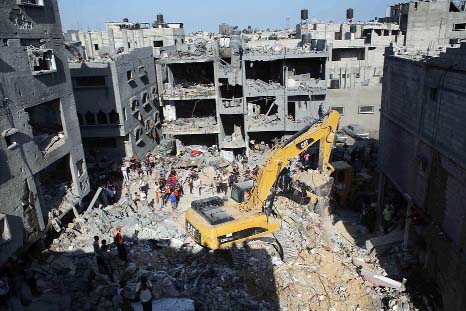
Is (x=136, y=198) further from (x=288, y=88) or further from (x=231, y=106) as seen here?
(x=288, y=88)

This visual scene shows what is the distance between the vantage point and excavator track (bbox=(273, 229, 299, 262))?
645 inches

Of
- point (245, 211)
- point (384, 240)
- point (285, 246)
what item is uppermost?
point (245, 211)

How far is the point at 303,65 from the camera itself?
2995 centimetres

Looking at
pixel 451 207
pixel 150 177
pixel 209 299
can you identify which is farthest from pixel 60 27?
pixel 451 207

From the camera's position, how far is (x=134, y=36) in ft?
146

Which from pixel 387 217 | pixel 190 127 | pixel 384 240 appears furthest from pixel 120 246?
pixel 190 127

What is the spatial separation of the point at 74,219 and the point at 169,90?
14.1 metres

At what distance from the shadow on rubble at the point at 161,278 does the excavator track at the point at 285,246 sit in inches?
28.8

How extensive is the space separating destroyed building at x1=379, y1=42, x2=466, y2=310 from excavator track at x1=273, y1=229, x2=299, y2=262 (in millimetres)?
4975

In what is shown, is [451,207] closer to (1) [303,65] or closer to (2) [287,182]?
(2) [287,182]

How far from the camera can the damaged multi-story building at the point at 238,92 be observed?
93.4 feet

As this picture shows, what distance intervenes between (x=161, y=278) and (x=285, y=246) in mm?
5572

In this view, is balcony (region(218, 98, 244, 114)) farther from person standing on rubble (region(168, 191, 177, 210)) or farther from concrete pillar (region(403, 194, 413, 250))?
concrete pillar (region(403, 194, 413, 250))

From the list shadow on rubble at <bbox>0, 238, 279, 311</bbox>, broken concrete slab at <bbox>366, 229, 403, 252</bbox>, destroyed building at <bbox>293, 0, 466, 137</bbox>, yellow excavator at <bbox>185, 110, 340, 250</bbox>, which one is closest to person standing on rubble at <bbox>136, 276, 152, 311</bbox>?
shadow on rubble at <bbox>0, 238, 279, 311</bbox>
